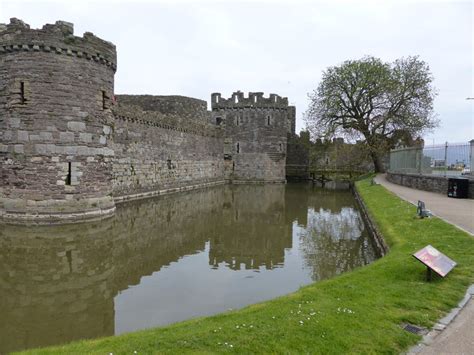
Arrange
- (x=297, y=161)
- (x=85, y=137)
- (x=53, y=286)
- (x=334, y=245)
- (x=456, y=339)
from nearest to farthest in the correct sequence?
(x=456, y=339) → (x=53, y=286) → (x=334, y=245) → (x=85, y=137) → (x=297, y=161)

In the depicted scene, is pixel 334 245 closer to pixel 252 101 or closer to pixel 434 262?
pixel 434 262

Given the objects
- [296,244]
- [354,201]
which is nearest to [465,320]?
[296,244]

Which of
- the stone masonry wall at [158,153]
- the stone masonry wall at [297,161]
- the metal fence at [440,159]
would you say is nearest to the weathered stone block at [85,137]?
the stone masonry wall at [158,153]

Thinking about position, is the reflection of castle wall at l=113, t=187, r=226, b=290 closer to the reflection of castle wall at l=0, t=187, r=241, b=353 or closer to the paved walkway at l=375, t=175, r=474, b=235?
the reflection of castle wall at l=0, t=187, r=241, b=353

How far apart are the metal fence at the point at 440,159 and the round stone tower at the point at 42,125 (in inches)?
634

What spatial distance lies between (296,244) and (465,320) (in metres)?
6.56

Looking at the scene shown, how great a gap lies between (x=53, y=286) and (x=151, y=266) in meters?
2.15

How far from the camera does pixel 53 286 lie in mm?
7328

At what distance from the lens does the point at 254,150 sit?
34.1 meters

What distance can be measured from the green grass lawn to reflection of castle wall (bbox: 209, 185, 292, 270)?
306 cm

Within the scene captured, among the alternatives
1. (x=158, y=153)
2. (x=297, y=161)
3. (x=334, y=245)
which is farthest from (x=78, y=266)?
(x=297, y=161)

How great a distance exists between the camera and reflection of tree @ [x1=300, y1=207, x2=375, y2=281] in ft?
29.9

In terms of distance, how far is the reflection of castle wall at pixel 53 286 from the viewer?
5520 millimetres

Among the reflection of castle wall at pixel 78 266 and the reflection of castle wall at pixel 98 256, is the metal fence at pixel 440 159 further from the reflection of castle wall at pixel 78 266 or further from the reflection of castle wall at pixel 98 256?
the reflection of castle wall at pixel 78 266
